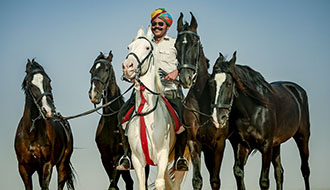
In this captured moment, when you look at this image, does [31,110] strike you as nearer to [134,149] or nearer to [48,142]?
[48,142]

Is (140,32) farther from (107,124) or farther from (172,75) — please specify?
(107,124)

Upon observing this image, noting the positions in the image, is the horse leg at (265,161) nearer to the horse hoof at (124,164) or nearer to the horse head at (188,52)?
the horse head at (188,52)

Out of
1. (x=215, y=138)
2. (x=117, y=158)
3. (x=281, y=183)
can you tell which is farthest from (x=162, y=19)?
(x=281, y=183)

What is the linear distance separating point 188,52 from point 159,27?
1103 mm

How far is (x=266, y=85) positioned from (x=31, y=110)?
436cm

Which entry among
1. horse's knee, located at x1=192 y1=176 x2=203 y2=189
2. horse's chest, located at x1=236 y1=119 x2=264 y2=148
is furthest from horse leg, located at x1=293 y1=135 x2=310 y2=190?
horse's knee, located at x1=192 y1=176 x2=203 y2=189

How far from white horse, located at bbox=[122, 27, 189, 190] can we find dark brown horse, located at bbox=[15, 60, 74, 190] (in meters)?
2.44

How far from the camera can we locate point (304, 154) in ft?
38.4

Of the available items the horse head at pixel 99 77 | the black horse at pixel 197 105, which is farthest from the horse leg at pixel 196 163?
the horse head at pixel 99 77

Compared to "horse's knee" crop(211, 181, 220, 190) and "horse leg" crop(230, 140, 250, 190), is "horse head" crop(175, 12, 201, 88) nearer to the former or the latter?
"horse's knee" crop(211, 181, 220, 190)

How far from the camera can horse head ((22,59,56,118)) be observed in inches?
384

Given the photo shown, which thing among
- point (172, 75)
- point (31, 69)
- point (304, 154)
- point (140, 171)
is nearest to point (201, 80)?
point (172, 75)

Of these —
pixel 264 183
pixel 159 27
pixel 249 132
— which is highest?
pixel 159 27

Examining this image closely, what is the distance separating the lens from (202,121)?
8922mm
